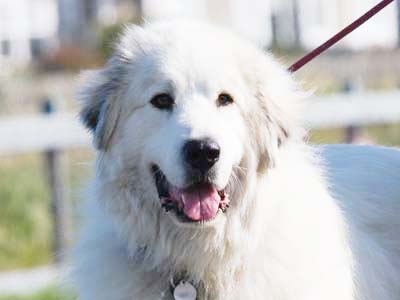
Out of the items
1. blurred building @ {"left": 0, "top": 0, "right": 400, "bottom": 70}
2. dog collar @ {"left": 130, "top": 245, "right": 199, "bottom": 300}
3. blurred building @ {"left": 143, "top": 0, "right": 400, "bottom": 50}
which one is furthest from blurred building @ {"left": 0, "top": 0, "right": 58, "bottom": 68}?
dog collar @ {"left": 130, "top": 245, "right": 199, "bottom": 300}

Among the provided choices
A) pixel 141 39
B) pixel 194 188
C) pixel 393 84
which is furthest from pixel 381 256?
pixel 393 84

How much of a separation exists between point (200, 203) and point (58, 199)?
5.59 m

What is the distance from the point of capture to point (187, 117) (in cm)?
495

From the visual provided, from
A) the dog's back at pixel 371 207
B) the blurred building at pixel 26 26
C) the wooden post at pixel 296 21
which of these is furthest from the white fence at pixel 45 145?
the blurred building at pixel 26 26

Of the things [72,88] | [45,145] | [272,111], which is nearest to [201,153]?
[272,111]

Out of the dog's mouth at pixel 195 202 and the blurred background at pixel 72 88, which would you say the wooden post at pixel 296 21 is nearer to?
the blurred background at pixel 72 88

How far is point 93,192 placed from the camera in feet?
17.8

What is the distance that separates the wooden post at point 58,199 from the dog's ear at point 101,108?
504 cm

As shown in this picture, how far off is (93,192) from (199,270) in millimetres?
639

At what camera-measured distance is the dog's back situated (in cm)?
558

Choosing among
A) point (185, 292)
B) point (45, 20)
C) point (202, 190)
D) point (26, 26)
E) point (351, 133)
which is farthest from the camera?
point (45, 20)

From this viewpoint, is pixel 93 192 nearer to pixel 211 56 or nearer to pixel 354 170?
pixel 211 56

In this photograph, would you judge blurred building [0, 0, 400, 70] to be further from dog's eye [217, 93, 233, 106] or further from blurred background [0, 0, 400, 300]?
dog's eye [217, 93, 233, 106]

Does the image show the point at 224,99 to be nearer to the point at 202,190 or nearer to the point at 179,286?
the point at 202,190
